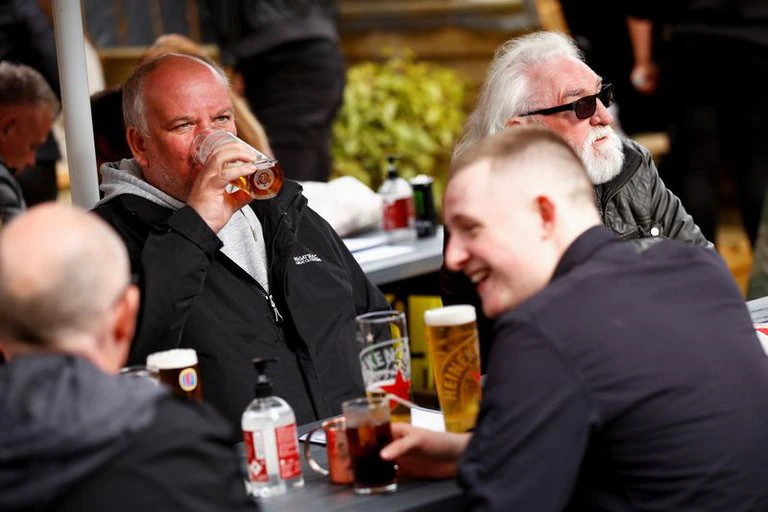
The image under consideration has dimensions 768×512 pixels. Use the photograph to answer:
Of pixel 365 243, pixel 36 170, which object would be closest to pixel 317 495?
pixel 365 243

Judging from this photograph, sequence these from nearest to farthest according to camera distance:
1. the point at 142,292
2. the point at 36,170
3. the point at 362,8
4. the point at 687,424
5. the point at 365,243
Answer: the point at 687,424 → the point at 142,292 → the point at 365,243 → the point at 36,170 → the point at 362,8

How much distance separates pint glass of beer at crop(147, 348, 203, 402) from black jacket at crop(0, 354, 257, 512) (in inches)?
25.9

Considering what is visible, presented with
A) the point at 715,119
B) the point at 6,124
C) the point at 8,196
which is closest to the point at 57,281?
the point at 8,196

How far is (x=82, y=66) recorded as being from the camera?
10.8ft

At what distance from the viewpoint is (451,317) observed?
2484 millimetres

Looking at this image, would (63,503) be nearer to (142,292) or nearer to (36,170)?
(142,292)

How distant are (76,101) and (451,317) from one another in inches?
51.8

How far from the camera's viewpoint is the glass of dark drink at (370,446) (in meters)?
2.24

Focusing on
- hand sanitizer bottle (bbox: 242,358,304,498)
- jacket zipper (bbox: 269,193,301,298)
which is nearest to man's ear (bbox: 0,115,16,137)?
jacket zipper (bbox: 269,193,301,298)

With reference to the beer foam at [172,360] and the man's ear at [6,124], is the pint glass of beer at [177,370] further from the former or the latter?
the man's ear at [6,124]

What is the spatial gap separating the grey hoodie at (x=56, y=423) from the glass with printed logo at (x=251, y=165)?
4.20ft

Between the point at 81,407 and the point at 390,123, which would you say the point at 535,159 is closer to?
the point at 81,407

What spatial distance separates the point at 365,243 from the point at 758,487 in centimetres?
267

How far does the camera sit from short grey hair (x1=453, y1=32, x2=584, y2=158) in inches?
131
